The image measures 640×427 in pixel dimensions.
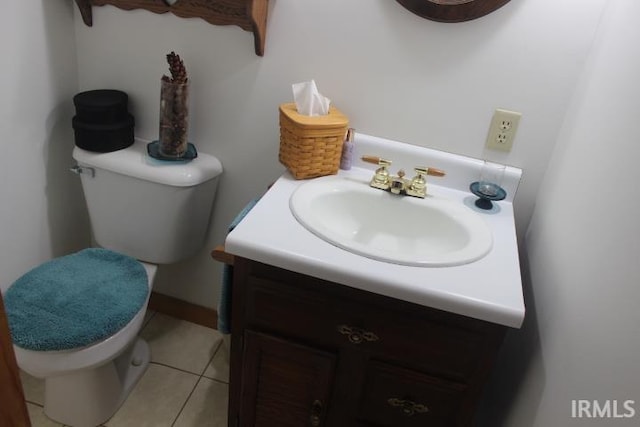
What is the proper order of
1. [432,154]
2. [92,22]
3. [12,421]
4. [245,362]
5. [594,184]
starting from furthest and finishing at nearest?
[92,22] < [432,154] < [245,362] < [594,184] < [12,421]

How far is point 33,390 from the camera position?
1561mm

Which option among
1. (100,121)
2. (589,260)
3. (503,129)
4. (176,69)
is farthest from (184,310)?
(589,260)

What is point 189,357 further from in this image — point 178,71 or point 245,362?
point 178,71

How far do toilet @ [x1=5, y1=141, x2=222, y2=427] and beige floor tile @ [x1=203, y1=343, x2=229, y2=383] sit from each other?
0.75 ft

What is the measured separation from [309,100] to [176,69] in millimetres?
409

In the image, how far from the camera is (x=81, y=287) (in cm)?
136

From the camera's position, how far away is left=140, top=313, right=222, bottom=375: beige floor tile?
1722mm

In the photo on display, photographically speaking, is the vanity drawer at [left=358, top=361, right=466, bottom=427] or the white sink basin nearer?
the vanity drawer at [left=358, top=361, right=466, bottom=427]

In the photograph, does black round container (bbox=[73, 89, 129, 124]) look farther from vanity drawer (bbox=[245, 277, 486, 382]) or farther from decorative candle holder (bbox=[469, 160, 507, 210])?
decorative candle holder (bbox=[469, 160, 507, 210])

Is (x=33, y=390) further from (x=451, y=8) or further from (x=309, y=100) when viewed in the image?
(x=451, y=8)

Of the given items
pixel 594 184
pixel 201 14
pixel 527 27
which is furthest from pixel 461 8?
pixel 201 14

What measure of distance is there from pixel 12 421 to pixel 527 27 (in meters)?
1.30

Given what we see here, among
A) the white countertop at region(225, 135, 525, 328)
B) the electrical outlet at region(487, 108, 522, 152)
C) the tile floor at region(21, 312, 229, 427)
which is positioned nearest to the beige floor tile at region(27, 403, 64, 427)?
the tile floor at region(21, 312, 229, 427)

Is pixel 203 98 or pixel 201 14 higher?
pixel 201 14
